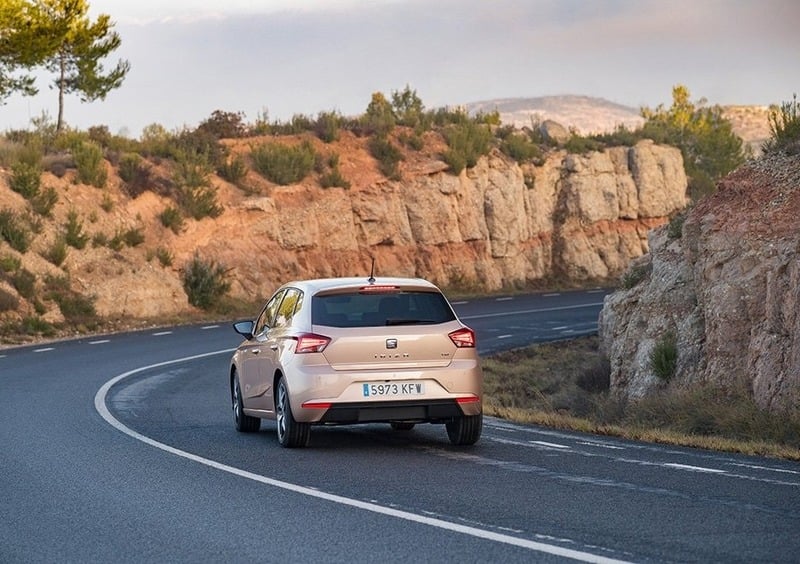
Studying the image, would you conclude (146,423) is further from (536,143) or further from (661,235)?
(536,143)

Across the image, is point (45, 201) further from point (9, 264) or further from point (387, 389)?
point (387, 389)

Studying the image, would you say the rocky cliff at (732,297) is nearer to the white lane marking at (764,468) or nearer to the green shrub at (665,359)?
the green shrub at (665,359)

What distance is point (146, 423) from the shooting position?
1670 cm

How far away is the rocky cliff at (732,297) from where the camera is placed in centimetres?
1756

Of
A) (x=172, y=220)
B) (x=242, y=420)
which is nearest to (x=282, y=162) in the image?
(x=172, y=220)

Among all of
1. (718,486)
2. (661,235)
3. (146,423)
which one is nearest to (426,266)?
(661,235)

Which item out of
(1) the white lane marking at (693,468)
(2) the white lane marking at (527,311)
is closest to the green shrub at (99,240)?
(2) the white lane marking at (527,311)

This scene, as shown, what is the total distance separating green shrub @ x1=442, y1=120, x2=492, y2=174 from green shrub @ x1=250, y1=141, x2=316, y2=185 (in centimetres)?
615

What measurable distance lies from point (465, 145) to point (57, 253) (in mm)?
20931

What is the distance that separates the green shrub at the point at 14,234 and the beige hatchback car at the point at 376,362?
27.8 m

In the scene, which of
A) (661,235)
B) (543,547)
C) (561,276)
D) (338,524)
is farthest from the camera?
(561,276)

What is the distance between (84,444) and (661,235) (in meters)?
13.9

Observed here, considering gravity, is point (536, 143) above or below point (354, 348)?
above

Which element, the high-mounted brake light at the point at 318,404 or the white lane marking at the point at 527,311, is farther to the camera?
the white lane marking at the point at 527,311
